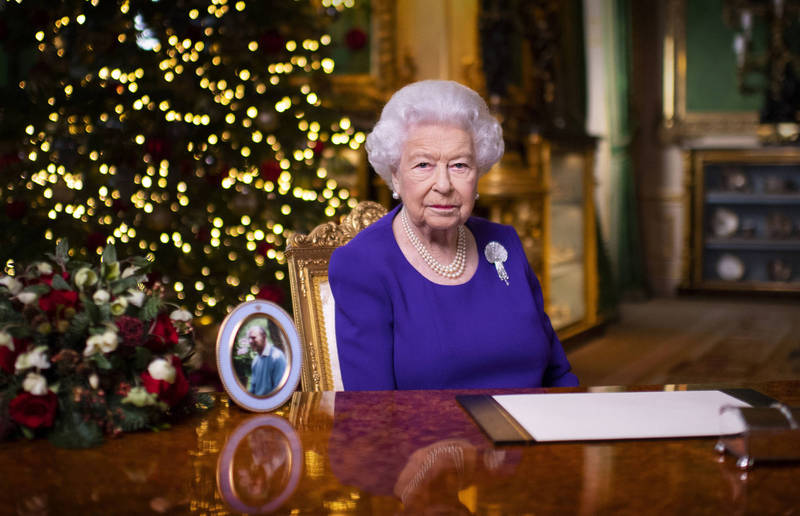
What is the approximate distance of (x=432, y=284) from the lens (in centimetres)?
188

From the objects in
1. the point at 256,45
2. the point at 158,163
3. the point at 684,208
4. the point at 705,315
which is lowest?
the point at 705,315

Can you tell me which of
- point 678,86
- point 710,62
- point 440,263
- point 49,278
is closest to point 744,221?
point 678,86

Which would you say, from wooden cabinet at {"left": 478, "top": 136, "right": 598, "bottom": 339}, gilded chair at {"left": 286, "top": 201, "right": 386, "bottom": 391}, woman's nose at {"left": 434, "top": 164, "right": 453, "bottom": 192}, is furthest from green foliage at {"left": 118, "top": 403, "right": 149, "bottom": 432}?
wooden cabinet at {"left": 478, "top": 136, "right": 598, "bottom": 339}

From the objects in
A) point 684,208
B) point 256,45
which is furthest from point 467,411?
point 684,208

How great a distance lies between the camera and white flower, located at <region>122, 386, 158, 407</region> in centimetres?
119

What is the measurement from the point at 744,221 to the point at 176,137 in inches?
251

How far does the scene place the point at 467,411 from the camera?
1303mm

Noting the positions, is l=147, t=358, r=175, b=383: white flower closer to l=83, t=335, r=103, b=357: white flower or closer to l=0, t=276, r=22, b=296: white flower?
l=83, t=335, r=103, b=357: white flower

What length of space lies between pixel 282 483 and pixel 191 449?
7.7 inches

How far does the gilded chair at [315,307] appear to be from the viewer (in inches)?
76.9

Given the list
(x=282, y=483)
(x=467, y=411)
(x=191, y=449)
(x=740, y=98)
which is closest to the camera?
(x=282, y=483)

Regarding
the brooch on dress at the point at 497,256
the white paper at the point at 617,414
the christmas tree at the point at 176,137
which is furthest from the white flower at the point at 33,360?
the christmas tree at the point at 176,137

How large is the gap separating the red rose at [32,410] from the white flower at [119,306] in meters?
0.14

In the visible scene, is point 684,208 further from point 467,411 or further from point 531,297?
point 467,411
